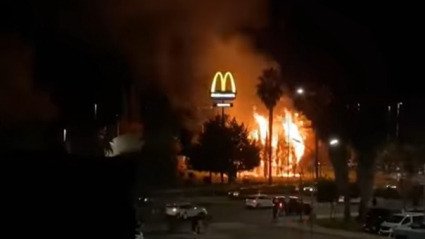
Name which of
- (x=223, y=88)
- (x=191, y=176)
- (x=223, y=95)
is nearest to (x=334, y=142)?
(x=191, y=176)

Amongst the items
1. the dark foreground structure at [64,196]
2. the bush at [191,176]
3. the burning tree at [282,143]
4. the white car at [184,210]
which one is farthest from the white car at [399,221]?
the burning tree at [282,143]

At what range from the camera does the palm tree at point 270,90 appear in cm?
5163

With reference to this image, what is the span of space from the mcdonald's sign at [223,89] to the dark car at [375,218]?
79.3 feet

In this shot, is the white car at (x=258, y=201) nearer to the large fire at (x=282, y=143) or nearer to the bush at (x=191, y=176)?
the bush at (x=191, y=176)

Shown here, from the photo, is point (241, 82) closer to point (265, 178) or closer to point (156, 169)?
point (265, 178)

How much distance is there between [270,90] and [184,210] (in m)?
27.6

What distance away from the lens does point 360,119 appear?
32406 mm

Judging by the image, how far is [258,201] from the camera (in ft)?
115

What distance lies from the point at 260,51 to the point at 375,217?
1115 inches

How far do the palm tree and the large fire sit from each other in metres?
0.40

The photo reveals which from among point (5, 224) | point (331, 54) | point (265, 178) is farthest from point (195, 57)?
point (5, 224)

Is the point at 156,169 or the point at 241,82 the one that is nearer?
the point at 156,169

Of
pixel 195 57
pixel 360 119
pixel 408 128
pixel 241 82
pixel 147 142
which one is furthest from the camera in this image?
pixel 241 82

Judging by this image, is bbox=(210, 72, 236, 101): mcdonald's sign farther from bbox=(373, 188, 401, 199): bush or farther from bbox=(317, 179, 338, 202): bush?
bbox=(373, 188, 401, 199): bush
